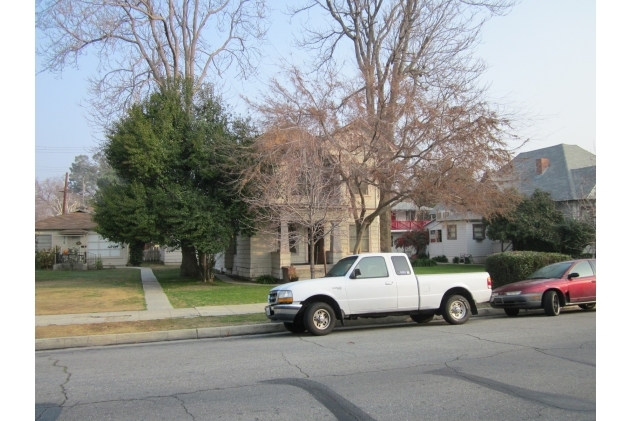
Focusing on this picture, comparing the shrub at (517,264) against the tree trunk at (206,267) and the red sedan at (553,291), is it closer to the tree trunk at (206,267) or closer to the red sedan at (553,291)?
the red sedan at (553,291)

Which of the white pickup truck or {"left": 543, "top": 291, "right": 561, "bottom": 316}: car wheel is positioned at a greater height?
the white pickup truck

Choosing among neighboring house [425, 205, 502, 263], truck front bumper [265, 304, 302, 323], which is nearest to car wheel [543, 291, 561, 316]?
truck front bumper [265, 304, 302, 323]

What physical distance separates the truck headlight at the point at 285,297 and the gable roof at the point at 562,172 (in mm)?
25375

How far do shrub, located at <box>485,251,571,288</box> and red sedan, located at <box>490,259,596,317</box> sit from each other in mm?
3613

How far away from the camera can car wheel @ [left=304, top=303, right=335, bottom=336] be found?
11.6 m

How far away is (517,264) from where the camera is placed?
62.5ft

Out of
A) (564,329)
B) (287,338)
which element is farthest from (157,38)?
(564,329)

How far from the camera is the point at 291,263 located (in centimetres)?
2802

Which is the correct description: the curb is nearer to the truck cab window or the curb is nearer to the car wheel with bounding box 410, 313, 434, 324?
the car wheel with bounding box 410, 313, 434, 324

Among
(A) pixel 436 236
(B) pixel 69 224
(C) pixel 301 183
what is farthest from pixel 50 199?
(C) pixel 301 183

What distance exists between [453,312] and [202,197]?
1322 centimetres

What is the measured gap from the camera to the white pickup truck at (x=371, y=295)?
11.8 m

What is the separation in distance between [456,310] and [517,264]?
693 cm

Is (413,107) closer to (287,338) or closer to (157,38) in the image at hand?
(287,338)
